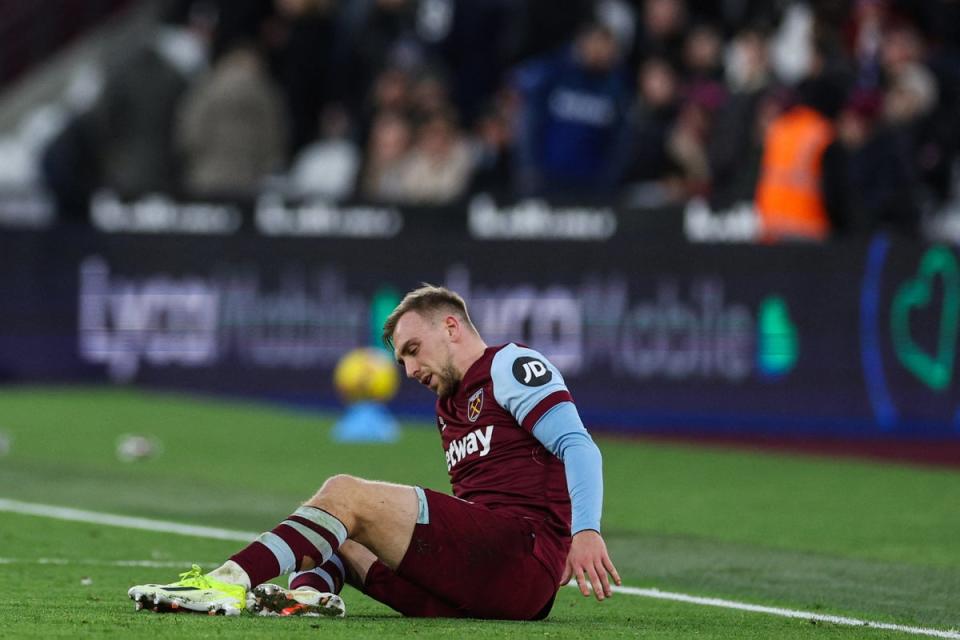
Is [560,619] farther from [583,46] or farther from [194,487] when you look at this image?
[583,46]

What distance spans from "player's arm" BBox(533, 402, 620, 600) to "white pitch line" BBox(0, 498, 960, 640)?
1257mm

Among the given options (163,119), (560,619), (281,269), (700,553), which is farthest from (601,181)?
(560,619)

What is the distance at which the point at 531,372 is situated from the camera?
676 centimetres

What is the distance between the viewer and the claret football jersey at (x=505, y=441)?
22.3 ft

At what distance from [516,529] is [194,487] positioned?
6.02m

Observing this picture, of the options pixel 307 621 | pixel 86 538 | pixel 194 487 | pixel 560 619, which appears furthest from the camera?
pixel 194 487

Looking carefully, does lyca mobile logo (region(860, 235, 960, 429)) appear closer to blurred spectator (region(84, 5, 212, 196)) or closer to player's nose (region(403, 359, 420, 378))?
blurred spectator (region(84, 5, 212, 196))

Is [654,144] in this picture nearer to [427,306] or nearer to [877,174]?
[877,174]

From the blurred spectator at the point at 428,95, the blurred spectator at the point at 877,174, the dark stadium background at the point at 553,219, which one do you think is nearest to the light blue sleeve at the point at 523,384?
the dark stadium background at the point at 553,219

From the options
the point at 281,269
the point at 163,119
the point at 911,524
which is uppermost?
the point at 163,119

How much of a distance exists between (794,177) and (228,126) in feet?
20.9

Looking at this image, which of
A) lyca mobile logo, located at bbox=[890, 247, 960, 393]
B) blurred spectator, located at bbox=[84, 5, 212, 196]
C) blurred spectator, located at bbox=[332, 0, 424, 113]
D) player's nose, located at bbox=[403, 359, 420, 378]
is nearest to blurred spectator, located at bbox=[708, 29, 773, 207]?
lyca mobile logo, located at bbox=[890, 247, 960, 393]

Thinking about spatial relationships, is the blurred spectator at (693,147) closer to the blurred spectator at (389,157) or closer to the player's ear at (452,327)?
the blurred spectator at (389,157)

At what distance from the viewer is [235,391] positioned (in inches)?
719
